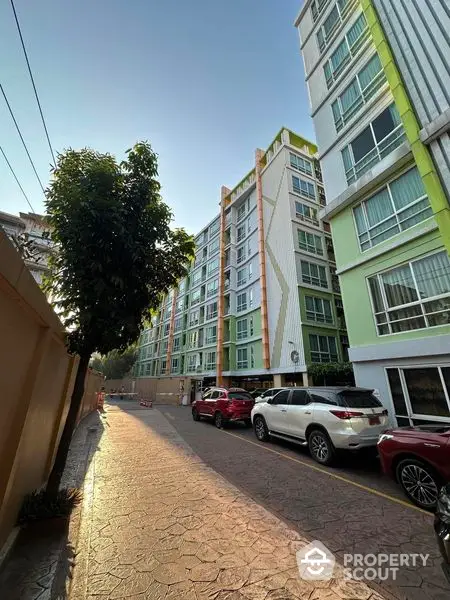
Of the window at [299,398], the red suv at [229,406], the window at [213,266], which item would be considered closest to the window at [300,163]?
the window at [213,266]

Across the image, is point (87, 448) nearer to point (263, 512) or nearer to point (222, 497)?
point (222, 497)

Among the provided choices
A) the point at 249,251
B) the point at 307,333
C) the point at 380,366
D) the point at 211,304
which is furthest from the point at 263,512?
the point at 211,304

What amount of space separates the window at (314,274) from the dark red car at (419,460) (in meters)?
16.9

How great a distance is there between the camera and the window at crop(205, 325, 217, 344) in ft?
101

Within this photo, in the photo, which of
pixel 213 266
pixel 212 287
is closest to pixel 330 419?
pixel 212 287

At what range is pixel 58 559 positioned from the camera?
128 inches

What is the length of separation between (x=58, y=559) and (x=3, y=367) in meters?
2.46

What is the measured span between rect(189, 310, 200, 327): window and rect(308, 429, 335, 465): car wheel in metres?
28.4

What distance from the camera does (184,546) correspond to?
11.7 feet

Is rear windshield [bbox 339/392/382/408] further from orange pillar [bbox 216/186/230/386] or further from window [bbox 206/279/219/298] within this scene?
window [bbox 206/279/219/298]

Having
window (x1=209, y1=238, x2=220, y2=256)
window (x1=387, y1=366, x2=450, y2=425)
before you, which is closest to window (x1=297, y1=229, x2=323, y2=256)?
window (x1=209, y1=238, x2=220, y2=256)

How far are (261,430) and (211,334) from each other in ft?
71.1

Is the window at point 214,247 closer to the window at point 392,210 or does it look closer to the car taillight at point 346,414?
the window at point 392,210

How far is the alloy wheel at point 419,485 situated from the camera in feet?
15.2
